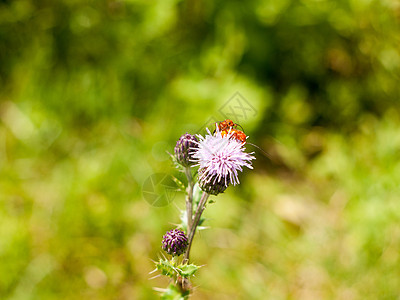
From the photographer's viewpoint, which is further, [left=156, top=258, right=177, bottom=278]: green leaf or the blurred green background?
the blurred green background

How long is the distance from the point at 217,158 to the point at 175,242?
0.24 m

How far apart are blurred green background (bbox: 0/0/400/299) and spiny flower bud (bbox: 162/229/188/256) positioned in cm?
142

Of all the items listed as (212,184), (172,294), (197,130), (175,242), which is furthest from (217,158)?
(197,130)

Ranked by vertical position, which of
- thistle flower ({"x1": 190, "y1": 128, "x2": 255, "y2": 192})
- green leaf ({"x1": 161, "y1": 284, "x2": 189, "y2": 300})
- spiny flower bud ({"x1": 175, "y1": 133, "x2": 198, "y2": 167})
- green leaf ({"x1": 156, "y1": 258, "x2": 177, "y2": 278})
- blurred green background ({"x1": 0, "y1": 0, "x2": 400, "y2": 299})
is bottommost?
green leaf ({"x1": 161, "y1": 284, "x2": 189, "y2": 300})

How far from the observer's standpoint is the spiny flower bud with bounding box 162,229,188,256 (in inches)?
37.4

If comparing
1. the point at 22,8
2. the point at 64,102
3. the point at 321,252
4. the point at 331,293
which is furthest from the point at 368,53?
the point at 22,8

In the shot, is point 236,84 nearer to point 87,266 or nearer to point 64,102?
point 64,102

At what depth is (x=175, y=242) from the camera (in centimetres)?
95

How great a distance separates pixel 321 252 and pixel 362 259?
0.80ft

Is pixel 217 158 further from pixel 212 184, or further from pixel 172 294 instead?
pixel 172 294

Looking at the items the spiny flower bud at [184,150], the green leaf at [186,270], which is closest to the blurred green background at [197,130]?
the spiny flower bud at [184,150]

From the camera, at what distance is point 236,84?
281 centimetres

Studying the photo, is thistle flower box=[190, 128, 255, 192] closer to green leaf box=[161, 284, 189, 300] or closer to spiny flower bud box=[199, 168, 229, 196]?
spiny flower bud box=[199, 168, 229, 196]

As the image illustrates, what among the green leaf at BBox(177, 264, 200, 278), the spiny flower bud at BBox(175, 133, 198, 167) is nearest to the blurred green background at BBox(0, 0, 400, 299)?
the spiny flower bud at BBox(175, 133, 198, 167)
